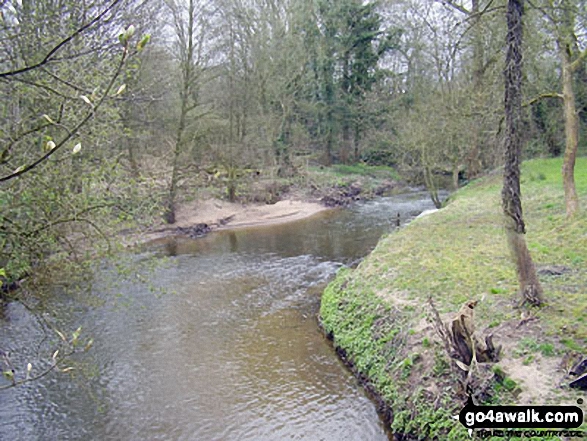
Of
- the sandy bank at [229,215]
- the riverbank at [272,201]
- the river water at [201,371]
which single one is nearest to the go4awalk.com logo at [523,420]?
the river water at [201,371]

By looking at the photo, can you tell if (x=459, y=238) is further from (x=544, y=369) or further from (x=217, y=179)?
(x=217, y=179)

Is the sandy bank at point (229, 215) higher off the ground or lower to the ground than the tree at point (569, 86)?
lower

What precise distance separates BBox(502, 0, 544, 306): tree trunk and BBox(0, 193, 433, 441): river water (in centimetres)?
294

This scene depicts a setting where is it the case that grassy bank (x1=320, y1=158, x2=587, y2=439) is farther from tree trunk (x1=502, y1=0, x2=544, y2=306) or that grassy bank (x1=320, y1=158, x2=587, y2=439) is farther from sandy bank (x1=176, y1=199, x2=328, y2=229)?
sandy bank (x1=176, y1=199, x2=328, y2=229)

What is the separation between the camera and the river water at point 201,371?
6797mm

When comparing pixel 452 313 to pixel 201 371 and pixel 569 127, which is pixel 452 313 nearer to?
pixel 201 371

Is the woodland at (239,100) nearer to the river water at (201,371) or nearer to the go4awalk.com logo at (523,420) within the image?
A: the river water at (201,371)

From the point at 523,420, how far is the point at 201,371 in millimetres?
5391

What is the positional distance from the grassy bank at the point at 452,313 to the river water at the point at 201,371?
2.08ft

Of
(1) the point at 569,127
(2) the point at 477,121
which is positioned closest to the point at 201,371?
(1) the point at 569,127

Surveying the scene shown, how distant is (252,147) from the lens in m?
27.2

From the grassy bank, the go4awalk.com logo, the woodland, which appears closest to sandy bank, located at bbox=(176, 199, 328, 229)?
the woodland

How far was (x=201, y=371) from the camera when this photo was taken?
27.7 ft

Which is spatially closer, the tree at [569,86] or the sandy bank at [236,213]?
the tree at [569,86]
